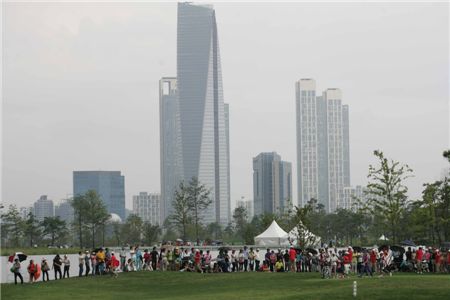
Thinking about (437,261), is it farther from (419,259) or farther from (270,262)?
(270,262)

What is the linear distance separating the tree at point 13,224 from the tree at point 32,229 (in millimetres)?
1090

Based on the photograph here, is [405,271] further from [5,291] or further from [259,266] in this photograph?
[5,291]

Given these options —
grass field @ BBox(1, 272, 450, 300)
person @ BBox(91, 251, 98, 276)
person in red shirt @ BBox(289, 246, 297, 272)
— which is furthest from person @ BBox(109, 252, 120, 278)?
person in red shirt @ BBox(289, 246, 297, 272)

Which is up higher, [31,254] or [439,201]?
[439,201]

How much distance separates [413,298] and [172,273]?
2299 cm

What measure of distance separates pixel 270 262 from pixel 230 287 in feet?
36.6

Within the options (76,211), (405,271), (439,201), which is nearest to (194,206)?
(76,211)

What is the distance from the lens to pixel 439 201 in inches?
3103

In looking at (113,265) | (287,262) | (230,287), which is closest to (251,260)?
(287,262)

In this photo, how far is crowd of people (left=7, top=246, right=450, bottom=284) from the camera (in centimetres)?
4516

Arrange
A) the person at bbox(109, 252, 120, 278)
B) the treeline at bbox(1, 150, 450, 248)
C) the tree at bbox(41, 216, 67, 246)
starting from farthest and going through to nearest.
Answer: the tree at bbox(41, 216, 67, 246) → the treeline at bbox(1, 150, 450, 248) → the person at bbox(109, 252, 120, 278)

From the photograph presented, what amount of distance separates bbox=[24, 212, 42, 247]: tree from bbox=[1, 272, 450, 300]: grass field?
8185cm

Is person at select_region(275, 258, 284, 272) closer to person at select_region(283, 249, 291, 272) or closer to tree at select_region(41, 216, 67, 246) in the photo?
person at select_region(283, 249, 291, 272)

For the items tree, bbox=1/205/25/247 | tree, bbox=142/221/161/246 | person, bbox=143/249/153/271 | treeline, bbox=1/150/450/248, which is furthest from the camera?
tree, bbox=142/221/161/246
